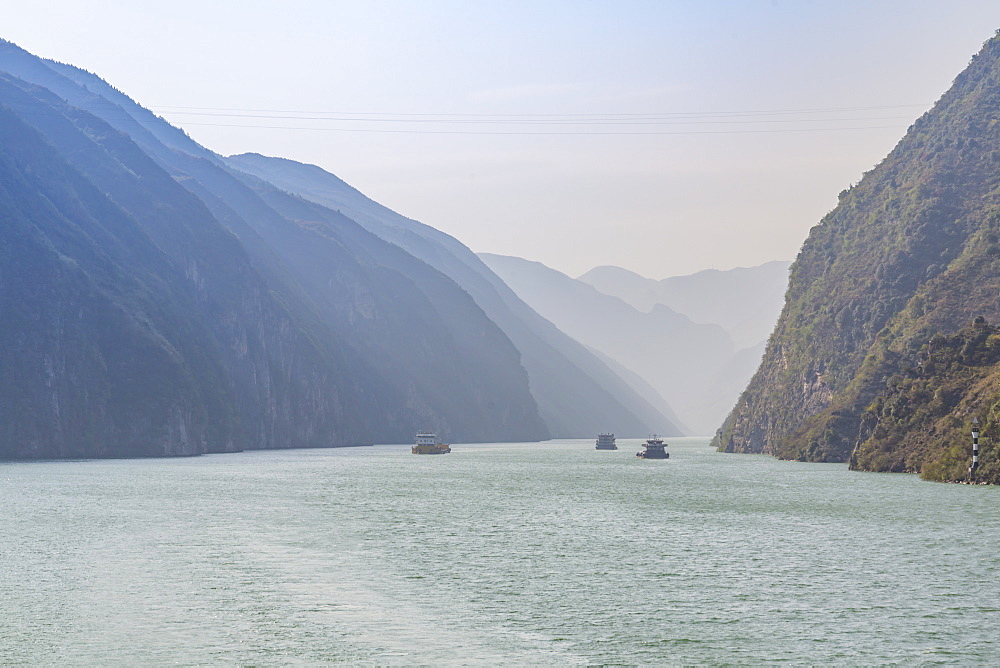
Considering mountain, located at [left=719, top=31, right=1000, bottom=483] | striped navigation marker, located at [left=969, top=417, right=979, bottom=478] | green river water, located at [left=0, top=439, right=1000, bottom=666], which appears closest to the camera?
green river water, located at [left=0, top=439, right=1000, bottom=666]

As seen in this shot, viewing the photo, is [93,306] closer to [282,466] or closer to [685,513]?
[282,466]

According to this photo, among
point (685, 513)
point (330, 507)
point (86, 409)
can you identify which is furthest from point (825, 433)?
point (86, 409)

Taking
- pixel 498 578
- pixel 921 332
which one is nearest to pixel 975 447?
pixel 921 332

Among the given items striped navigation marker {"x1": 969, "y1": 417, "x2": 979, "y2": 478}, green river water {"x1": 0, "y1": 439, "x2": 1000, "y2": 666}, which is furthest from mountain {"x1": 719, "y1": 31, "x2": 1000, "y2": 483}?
green river water {"x1": 0, "y1": 439, "x2": 1000, "y2": 666}

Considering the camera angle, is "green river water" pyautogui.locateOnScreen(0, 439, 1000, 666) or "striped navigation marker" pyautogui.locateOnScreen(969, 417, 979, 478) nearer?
"green river water" pyautogui.locateOnScreen(0, 439, 1000, 666)

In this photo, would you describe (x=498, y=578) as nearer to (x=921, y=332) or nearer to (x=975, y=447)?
(x=975, y=447)

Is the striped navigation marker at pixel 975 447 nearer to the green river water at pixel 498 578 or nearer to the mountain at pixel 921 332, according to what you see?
the mountain at pixel 921 332

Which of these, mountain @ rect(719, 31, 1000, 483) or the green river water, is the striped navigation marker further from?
the green river water
